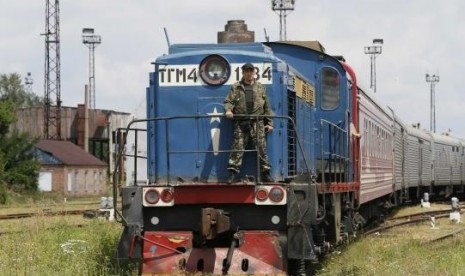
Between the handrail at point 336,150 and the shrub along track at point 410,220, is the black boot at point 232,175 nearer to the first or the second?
the handrail at point 336,150

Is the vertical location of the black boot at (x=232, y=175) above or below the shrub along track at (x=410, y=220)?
above

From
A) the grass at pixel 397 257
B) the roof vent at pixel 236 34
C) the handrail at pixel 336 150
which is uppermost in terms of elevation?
the roof vent at pixel 236 34

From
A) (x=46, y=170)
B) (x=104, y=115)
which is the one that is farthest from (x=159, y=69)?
(x=104, y=115)

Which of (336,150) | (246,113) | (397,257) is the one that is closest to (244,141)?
(246,113)

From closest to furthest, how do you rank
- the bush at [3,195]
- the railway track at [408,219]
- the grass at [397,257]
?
the grass at [397,257] → the railway track at [408,219] → the bush at [3,195]

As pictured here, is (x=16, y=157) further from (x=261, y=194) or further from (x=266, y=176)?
(x=261, y=194)

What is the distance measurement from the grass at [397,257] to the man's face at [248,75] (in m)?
2.67

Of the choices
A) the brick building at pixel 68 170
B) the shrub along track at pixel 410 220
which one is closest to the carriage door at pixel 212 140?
the shrub along track at pixel 410 220

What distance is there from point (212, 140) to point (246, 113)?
62 centimetres

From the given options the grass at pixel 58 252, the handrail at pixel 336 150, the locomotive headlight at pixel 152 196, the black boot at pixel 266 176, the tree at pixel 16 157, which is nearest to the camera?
the locomotive headlight at pixel 152 196

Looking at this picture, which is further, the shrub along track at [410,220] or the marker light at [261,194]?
the shrub along track at [410,220]

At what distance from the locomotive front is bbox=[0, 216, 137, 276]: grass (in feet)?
3.14

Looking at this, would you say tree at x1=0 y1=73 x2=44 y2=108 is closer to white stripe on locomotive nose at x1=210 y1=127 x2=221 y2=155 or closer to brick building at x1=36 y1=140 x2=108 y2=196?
brick building at x1=36 y1=140 x2=108 y2=196

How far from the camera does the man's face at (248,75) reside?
916 cm
